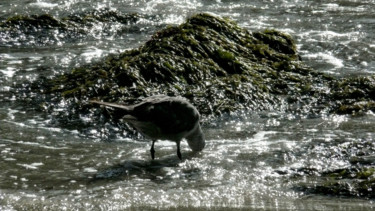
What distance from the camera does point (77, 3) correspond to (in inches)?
537

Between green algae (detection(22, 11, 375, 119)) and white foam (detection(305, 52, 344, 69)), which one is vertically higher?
green algae (detection(22, 11, 375, 119))

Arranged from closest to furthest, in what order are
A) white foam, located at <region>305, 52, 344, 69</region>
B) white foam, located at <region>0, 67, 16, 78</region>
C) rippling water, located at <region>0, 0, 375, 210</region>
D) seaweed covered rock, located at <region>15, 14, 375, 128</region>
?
rippling water, located at <region>0, 0, 375, 210</region>, seaweed covered rock, located at <region>15, 14, 375, 128</region>, white foam, located at <region>0, 67, 16, 78</region>, white foam, located at <region>305, 52, 344, 69</region>

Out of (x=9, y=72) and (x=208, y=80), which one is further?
(x=9, y=72)

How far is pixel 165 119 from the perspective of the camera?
21.1 ft

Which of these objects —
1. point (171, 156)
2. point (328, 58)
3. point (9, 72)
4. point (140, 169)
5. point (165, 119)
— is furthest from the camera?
point (328, 58)

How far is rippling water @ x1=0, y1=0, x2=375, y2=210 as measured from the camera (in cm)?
521

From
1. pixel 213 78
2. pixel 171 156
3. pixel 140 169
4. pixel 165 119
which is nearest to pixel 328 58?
pixel 213 78

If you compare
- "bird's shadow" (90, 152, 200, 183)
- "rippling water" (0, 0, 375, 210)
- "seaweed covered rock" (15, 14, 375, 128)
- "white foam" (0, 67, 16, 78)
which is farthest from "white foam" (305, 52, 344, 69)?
"white foam" (0, 67, 16, 78)

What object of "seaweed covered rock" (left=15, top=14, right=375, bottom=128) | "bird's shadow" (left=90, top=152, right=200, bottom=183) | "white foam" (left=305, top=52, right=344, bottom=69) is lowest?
"white foam" (left=305, top=52, right=344, bottom=69)

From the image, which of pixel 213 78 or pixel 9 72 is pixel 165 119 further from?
pixel 9 72

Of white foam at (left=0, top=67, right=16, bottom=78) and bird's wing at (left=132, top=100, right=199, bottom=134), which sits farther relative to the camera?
white foam at (left=0, top=67, right=16, bottom=78)

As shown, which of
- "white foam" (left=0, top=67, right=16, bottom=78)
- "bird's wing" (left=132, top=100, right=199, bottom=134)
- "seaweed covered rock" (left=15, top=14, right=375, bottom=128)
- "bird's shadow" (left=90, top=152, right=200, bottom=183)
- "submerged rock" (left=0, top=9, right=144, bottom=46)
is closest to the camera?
"bird's shadow" (left=90, top=152, right=200, bottom=183)

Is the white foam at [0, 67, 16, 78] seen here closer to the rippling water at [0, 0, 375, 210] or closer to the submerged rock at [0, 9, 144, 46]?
the rippling water at [0, 0, 375, 210]

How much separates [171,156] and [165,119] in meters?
0.49
